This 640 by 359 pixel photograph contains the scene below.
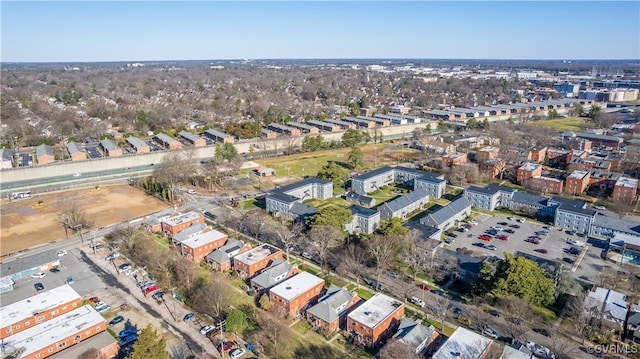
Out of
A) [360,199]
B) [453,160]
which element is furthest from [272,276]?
[453,160]

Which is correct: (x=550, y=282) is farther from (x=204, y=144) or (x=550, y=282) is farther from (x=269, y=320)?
(x=204, y=144)

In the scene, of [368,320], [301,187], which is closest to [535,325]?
[368,320]

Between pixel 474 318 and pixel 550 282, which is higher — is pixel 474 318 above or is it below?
below

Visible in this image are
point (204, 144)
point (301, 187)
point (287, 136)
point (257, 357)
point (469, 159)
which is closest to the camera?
point (257, 357)

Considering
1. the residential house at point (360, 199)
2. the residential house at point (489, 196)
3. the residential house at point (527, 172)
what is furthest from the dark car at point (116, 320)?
the residential house at point (527, 172)

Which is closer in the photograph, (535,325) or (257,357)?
(257,357)

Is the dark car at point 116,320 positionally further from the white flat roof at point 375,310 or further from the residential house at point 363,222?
the residential house at point 363,222

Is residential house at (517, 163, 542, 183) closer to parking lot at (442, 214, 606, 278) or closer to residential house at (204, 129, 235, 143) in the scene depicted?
parking lot at (442, 214, 606, 278)
